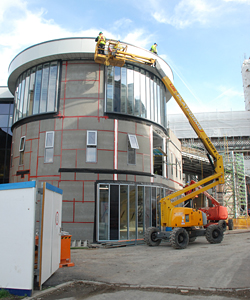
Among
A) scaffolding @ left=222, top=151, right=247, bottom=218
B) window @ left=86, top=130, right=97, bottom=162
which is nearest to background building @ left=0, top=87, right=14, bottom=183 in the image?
window @ left=86, top=130, right=97, bottom=162

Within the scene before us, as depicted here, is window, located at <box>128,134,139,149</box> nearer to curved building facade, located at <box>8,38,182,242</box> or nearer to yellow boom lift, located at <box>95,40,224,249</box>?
curved building facade, located at <box>8,38,182,242</box>

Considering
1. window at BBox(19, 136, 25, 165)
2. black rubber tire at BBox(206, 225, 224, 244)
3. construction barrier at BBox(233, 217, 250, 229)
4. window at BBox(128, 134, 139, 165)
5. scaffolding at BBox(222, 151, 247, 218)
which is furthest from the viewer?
scaffolding at BBox(222, 151, 247, 218)

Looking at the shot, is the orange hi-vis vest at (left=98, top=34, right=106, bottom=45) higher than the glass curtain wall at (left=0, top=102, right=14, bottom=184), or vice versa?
the orange hi-vis vest at (left=98, top=34, right=106, bottom=45)

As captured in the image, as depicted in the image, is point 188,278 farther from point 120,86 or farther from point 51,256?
point 120,86

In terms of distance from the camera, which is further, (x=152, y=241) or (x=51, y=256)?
(x=152, y=241)

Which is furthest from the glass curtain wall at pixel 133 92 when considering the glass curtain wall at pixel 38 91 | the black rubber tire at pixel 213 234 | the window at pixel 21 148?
the black rubber tire at pixel 213 234

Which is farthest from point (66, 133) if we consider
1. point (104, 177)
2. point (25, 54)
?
point (25, 54)

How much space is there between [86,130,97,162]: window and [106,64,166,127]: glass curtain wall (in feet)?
6.50

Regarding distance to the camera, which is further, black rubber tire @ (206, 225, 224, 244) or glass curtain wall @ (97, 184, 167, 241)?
glass curtain wall @ (97, 184, 167, 241)

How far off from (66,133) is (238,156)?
24472 mm

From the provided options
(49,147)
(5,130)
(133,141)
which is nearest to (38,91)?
(49,147)

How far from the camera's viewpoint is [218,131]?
5484 centimetres

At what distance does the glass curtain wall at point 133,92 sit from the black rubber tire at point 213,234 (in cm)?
844

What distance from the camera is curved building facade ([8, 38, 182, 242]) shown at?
17.4 m
